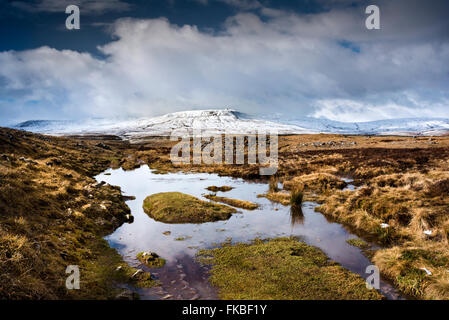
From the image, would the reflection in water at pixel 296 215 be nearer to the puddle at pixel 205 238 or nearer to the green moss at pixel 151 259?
the puddle at pixel 205 238

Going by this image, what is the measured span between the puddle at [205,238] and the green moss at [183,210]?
0.80 metres

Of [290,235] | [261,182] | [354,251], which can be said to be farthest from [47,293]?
[261,182]

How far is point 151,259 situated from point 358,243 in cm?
1311

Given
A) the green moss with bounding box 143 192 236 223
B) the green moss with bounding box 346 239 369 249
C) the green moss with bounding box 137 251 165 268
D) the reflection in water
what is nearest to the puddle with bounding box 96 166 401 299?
the reflection in water

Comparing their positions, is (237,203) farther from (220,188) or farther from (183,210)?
(220,188)

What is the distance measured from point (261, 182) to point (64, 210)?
92.0ft

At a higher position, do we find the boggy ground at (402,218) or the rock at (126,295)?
the boggy ground at (402,218)

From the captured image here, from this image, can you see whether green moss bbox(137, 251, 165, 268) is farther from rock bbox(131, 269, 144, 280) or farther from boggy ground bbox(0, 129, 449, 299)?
boggy ground bbox(0, 129, 449, 299)

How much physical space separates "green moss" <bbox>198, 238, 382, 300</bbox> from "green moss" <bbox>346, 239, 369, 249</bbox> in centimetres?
287

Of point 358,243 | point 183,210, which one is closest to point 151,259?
point 183,210

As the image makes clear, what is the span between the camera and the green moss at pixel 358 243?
16344 mm

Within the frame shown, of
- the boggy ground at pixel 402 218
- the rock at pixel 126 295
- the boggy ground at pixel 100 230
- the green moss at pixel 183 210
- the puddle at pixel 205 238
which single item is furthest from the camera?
the green moss at pixel 183 210

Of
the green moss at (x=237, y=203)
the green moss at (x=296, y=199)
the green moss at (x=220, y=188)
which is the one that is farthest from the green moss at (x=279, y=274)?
the green moss at (x=220, y=188)

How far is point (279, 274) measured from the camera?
12859 millimetres
